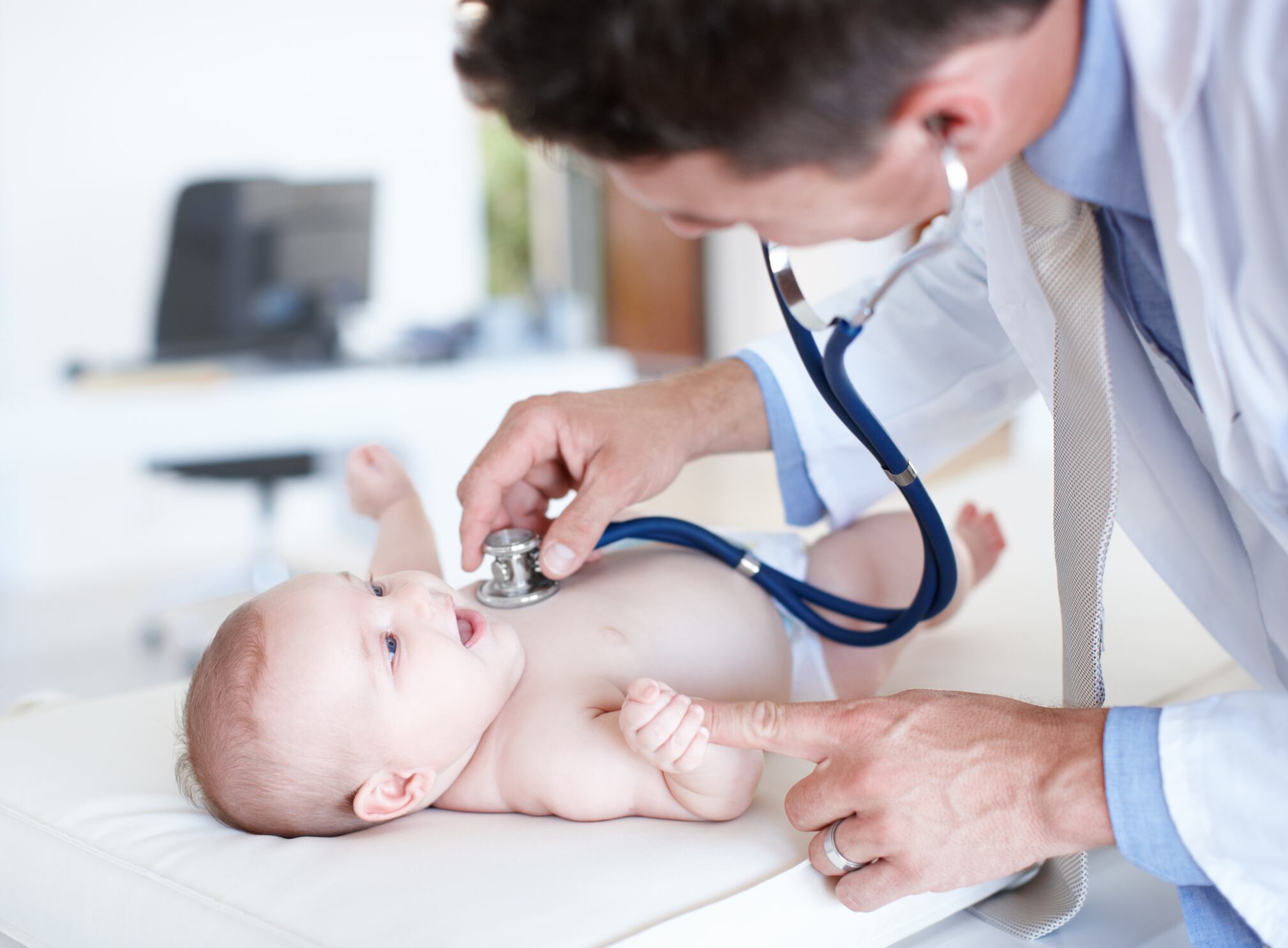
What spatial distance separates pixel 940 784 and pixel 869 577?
555 millimetres

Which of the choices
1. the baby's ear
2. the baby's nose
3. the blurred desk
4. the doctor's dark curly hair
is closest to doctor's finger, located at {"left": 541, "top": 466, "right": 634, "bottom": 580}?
the baby's nose

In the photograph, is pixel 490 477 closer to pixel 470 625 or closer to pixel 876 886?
pixel 470 625

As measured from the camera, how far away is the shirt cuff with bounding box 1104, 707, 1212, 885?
0.81m

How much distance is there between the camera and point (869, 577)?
139cm

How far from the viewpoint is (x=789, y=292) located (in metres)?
1.00

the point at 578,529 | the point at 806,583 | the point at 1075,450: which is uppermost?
the point at 1075,450

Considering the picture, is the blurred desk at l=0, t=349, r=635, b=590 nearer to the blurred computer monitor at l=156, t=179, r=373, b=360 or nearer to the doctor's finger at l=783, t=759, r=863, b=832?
the blurred computer monitor at l=156, t=179, r=373, b=360

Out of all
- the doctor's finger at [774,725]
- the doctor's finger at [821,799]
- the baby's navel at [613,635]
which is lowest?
the doctor's finger at [821,799]

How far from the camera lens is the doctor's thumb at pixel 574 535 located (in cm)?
114

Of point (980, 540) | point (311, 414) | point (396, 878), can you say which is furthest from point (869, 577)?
point (311, 414)

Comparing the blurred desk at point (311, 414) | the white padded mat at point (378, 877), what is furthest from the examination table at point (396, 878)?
the blurred desk at point (311, 414)

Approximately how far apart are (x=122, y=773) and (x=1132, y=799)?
0.89 meters

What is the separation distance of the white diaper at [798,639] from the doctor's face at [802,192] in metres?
0.57

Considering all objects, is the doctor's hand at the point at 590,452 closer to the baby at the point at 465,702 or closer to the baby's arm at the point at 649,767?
the baby at the point at 465,702
